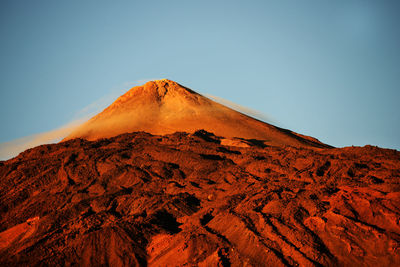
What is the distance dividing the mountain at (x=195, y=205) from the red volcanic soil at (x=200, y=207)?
0.05 meters

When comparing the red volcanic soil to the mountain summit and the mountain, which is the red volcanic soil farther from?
the mountain summit

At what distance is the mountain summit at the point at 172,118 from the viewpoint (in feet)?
132

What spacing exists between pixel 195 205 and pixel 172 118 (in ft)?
88.6

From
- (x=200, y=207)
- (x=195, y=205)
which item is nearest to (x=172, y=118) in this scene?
(x=195, y=205)

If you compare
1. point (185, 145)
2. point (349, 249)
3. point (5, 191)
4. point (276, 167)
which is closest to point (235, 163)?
point (276, 167)

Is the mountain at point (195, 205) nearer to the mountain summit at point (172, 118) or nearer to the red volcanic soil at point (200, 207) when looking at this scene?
the red volcanic soil at point (200, 207)

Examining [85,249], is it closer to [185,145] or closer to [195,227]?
[195,227]

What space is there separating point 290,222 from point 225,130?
83.9 feet

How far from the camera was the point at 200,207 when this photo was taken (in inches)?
712

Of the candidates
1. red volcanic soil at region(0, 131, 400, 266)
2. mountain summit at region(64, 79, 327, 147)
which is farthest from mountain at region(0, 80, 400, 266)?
mountain summit at region(64, 79, 327, 147)

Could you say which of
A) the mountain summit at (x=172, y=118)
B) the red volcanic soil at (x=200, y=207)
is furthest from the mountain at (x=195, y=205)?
the mountain summit at (x=172, y=118)

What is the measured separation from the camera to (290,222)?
14445mm

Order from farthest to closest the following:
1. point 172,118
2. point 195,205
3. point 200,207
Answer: point 172,118, point 195,205, point 200,207

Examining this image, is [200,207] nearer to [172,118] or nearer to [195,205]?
[195,205]
